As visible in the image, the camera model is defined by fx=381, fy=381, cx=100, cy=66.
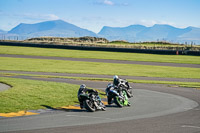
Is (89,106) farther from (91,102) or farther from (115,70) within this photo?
(115,70)

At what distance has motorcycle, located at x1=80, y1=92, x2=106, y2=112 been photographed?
17703mm

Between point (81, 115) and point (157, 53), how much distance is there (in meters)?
60.4

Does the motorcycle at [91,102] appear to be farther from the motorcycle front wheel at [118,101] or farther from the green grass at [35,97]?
the green grass at [35,97]

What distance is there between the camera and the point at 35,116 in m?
16.0

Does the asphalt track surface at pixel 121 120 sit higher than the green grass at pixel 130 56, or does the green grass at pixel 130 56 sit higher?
the green grass at pixel 130 56

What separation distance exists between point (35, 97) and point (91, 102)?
13.5 feet

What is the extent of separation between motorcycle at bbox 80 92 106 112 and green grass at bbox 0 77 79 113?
80.9 inches

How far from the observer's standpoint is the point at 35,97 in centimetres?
2073

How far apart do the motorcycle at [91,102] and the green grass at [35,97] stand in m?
2.06

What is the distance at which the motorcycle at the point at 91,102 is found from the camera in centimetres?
1770

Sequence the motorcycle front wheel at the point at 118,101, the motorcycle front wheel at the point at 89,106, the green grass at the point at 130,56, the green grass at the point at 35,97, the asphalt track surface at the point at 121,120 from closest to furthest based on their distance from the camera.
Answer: the asphalt track surface at the point at 121,120, the motorcycle front wheel at the point at 89,106, the green grass at the point at 35,97, the motorcycle front wheel at the point at 118,101, the green grass at the point at 130,56

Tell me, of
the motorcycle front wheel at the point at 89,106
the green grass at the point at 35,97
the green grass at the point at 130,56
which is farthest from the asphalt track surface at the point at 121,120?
the green grass at the point at 130,56

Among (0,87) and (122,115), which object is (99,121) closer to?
(122,115)

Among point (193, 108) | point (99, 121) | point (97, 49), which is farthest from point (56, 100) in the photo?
point (97, 49)
